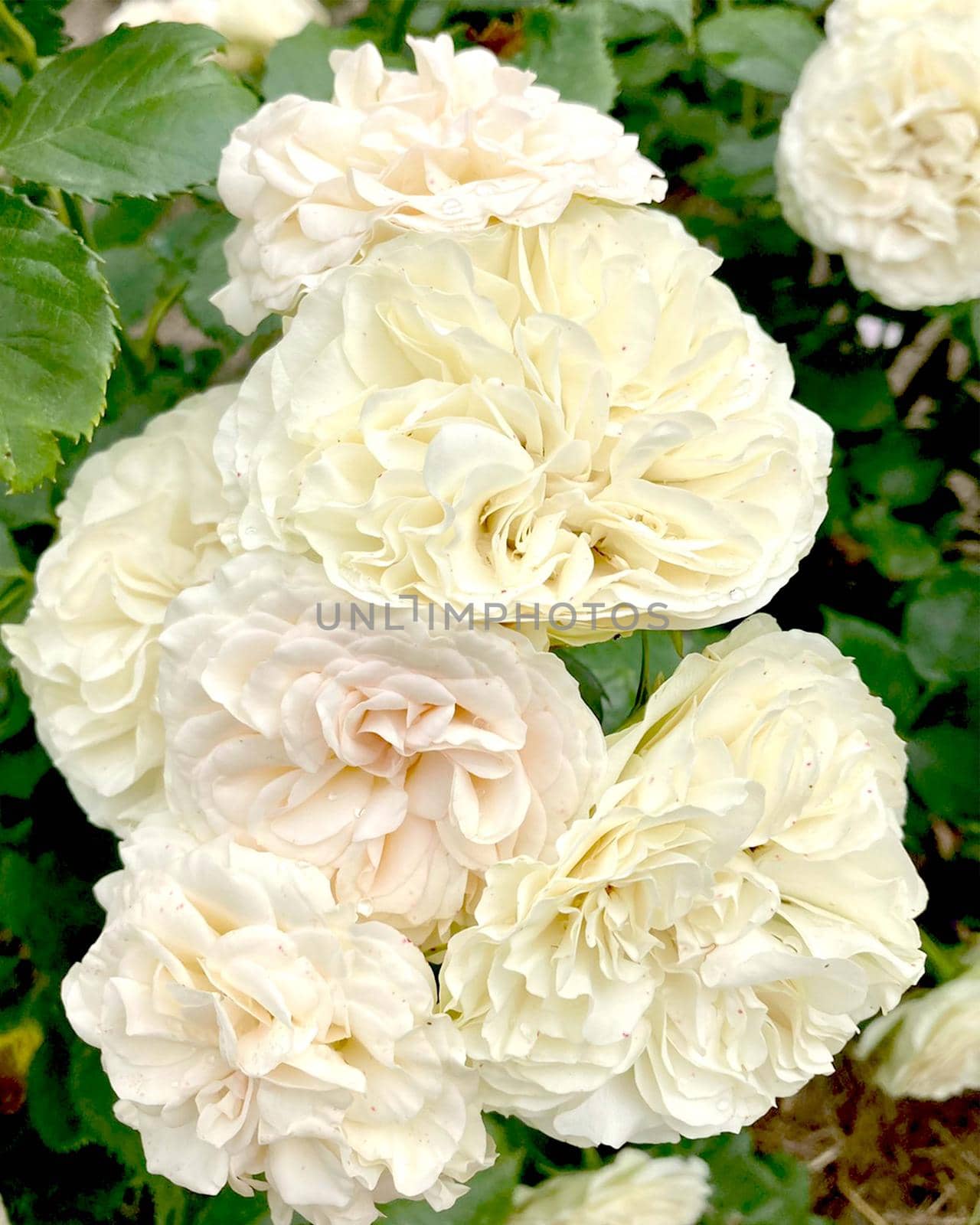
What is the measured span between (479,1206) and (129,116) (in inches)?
21.6

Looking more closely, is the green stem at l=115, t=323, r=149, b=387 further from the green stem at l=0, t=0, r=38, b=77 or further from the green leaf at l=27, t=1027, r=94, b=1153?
the green leaf at l=27, t=1027, r=94, b=1153

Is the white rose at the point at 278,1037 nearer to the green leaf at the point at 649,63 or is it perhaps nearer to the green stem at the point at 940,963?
the green stem at the point at 940,963

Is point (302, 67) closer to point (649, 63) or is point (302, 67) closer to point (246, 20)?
point (246, 20)

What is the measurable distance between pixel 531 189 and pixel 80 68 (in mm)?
259

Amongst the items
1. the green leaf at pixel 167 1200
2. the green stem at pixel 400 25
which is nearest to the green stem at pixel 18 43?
the green stem at pixel 400 25

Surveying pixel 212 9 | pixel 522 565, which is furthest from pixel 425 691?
pixel 212 9

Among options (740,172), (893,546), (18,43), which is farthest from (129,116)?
(893,546)

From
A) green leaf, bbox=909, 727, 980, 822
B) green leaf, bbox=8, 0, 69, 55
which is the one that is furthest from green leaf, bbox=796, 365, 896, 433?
green leaf, bbox=8, 0, 69, 55

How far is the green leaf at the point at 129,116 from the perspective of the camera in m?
0.51

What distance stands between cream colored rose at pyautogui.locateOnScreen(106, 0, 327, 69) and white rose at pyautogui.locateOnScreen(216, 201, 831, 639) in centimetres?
40

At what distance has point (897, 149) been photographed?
0.66 metres

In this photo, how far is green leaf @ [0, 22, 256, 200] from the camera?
20.0 inches

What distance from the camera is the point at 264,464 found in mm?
395

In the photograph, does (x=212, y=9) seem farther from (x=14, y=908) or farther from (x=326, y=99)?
(x=14, y=908)
